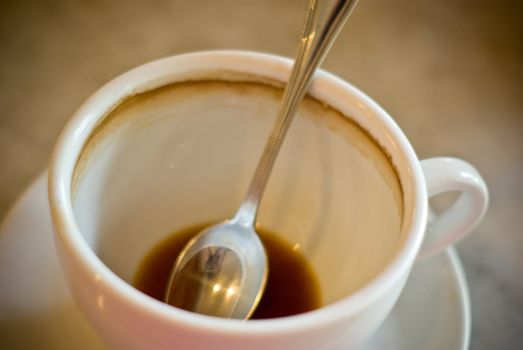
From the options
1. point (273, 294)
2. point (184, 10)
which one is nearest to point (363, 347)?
point (273, 294)

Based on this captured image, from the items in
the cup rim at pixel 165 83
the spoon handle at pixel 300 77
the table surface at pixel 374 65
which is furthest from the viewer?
the table surface at pixel 374 65

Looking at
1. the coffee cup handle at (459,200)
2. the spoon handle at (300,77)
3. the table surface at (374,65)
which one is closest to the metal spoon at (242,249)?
the spoon handle at (300,77)

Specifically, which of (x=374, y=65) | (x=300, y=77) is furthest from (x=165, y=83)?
(x=374, y=65)

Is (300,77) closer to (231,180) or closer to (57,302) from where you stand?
(231,180)

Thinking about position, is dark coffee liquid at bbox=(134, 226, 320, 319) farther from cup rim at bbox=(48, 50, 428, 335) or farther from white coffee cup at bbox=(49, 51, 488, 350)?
cup rim at bbox=(48, 50, 428, 335)

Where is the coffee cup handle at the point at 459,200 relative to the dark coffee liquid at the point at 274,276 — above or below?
above

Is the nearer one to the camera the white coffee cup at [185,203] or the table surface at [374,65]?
the white coffee cup at [185,203]

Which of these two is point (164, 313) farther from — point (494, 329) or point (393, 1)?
point (393, 1)

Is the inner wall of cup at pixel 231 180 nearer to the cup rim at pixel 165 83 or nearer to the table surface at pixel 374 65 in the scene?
the cup rim at pixel 165 83
